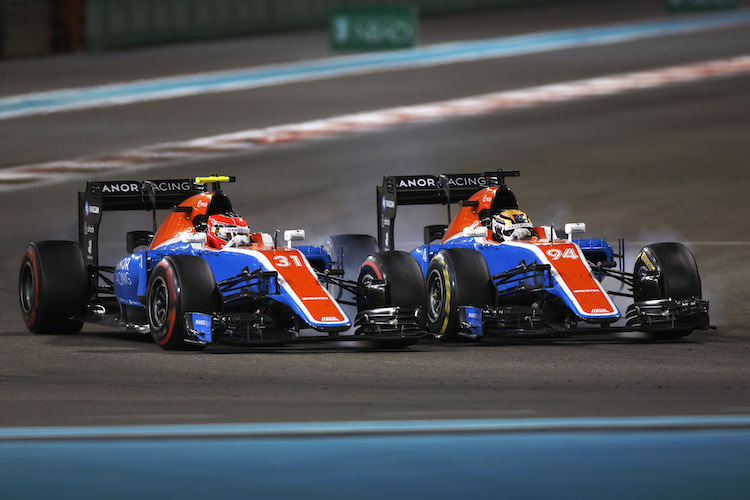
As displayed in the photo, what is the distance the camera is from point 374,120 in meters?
32.1

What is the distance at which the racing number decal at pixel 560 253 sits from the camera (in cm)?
1532

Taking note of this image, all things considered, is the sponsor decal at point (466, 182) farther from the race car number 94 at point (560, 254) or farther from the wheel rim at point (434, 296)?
the race car number 94 at point (560, 254)

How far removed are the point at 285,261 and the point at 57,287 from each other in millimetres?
2771

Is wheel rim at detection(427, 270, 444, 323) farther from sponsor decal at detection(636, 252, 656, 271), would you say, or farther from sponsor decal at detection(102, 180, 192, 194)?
sponsor decal at detection(102, 180, 192, 194)

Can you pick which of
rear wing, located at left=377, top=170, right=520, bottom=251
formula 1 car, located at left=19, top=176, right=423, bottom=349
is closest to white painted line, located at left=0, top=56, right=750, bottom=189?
formula 1 car, located at left=19, top=176, right=423, bottom=349

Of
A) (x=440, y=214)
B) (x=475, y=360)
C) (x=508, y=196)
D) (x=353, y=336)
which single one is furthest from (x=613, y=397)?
(x=440, y=214)

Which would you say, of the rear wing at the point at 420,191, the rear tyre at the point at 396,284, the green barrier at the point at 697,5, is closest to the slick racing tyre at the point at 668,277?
the rear wing at the point at 420,191

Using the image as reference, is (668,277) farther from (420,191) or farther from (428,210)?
(428,210)

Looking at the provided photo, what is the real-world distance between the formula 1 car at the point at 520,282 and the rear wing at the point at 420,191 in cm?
61

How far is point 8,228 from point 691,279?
36.4 ft

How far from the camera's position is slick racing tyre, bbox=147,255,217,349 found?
14.2 metres

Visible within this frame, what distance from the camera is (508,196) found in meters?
16.6

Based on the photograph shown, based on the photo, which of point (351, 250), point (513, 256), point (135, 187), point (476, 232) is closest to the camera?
point (513, 256)

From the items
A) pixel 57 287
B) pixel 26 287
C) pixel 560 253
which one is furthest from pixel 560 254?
pixel 26 287
